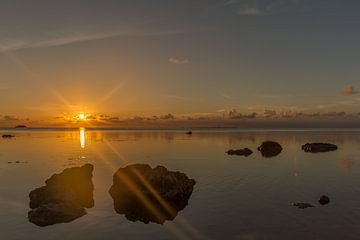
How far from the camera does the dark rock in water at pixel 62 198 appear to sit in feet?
104

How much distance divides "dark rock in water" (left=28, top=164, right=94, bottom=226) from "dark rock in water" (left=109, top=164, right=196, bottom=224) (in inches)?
141

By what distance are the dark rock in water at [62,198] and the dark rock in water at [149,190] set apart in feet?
11.8

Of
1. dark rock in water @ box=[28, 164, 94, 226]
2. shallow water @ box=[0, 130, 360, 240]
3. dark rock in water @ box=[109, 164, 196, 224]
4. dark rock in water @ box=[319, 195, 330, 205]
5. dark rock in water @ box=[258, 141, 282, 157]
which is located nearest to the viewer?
shallow water @ box=[0, 130, 360, 240]

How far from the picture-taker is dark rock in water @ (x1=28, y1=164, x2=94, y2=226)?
104 feet

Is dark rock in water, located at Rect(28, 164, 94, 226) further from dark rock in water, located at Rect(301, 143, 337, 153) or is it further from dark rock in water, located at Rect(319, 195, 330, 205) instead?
dark rock in water, located at Rect(301, 143, 337, 153)

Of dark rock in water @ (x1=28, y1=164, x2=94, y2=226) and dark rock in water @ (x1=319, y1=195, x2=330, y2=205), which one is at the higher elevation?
dark rock in water @ (x1=28, y1=164, x2=94, y2=226)

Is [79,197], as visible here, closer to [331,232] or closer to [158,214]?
[158,214]

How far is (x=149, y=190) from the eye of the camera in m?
41.8

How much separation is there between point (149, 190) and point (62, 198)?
10.9 meters

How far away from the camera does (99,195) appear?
1668 inches

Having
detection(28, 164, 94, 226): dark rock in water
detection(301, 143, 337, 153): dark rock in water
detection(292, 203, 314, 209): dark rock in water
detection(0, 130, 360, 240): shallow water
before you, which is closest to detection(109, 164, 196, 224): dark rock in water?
detection(0, 130, 360, 240): shallow water

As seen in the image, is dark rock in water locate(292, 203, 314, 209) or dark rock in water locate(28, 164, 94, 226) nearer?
dark rock in water locate(28, 164, 94, 226)

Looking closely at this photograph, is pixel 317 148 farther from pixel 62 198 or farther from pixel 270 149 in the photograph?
pixel 62 198

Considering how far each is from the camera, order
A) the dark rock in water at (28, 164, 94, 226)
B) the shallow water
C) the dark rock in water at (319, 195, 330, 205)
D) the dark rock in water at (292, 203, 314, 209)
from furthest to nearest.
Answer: the dark rock in water at (319, 195, 330, 205)
the dark rock in water at (292, 203, 314, 209)
the dark rock in water at (28, 164, 94, 226)
the shallow water
